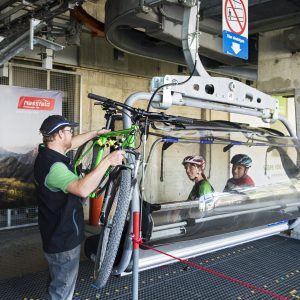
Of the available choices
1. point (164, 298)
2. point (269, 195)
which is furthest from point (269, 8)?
point (164, 298)

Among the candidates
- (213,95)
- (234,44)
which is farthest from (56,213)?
(234,44)

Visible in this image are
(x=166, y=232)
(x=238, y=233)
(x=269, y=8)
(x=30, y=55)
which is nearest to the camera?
(x=166, y=232)

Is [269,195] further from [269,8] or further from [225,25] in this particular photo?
[269,8]

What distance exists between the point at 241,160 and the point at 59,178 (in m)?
2.26

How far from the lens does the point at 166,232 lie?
315 cm

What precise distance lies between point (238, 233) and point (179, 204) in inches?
45.8

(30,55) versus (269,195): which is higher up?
(30,55)

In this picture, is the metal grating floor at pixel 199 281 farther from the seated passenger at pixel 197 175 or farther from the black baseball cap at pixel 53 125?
the black baseball cap at pixel 53 125

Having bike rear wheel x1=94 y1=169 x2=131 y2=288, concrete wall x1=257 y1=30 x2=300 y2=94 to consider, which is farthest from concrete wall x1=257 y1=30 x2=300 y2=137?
bike rear wheel x1=94 y1=169 x2=131 y2=288

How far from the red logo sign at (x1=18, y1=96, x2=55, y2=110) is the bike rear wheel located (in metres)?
4.45

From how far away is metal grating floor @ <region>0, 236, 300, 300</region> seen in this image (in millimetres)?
3512

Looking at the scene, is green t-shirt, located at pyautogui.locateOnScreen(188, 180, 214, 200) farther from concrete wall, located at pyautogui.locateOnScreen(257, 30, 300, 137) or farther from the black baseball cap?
concrete wall, located at pyautogui.locateOnScreen(257, 30, 300, 137)

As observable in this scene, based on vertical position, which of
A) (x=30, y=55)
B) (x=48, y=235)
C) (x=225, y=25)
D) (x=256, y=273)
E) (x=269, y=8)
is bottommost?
(x=256, y=273)

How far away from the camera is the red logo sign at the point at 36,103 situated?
6.74 meters
